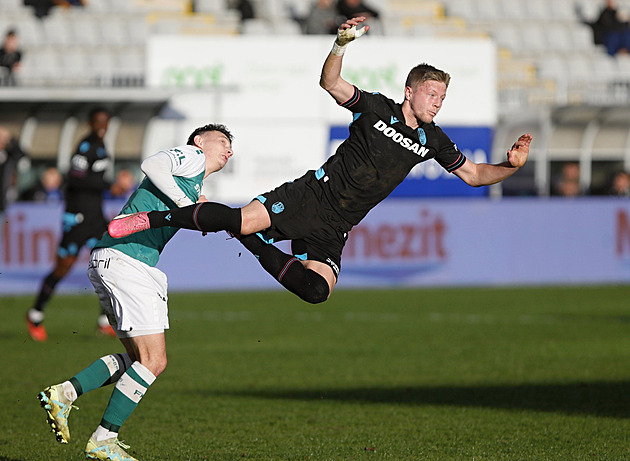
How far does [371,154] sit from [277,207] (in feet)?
2.19

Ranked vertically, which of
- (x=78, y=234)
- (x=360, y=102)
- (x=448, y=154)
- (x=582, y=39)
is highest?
(x=582, y=39)

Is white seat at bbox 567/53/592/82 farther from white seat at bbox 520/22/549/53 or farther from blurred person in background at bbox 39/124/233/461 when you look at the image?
blurred person in background at bbox 39/124/233/461

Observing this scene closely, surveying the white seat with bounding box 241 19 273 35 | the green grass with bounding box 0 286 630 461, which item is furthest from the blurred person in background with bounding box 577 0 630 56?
the green grass with bounding box 0 286 630 461

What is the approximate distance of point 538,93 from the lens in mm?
22984

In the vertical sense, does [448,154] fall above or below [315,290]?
above

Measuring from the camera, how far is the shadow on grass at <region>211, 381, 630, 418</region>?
7617 millimetres

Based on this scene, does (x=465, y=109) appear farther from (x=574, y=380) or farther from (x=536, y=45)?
(x=574, y=380)

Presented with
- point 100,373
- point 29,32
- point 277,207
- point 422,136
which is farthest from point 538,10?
point 100,373

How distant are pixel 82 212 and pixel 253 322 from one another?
2735mm

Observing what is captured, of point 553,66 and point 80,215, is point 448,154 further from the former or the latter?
point 553,66

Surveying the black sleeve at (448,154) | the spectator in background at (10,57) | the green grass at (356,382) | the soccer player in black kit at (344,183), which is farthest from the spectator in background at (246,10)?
the soccer player in black kit at (344,183)

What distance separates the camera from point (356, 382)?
8.97 metres

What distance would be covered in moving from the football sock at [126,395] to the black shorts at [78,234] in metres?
6.10

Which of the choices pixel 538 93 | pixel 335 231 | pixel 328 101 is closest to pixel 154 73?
pixel 328 101
